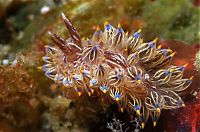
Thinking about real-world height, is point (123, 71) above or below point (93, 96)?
above

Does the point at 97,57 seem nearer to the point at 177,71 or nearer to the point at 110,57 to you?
the point at 110,57

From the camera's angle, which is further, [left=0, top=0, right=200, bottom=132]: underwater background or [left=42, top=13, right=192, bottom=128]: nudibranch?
[left=0, top=0, right=200, bottom=132]: underwater background

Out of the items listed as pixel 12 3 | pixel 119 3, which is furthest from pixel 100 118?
pixel 12 3

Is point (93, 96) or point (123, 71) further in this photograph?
point (93, 96)
